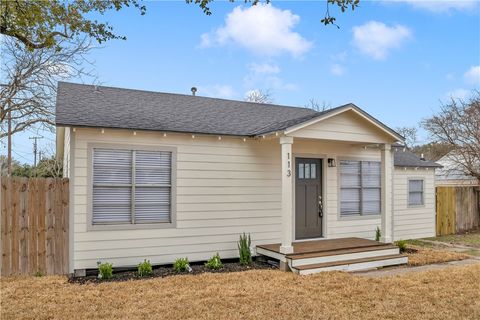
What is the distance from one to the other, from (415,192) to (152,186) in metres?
8.78

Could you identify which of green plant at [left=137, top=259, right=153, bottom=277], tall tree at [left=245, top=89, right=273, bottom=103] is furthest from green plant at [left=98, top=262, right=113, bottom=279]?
tall tree at [left=245, top=89, right=273, bottom=103]

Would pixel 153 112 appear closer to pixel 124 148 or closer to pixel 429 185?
pixel 124 148

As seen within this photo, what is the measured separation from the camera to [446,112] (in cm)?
1762

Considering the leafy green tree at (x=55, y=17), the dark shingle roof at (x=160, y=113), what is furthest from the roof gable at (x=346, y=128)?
the leafy green tree at (x=55, y=17)

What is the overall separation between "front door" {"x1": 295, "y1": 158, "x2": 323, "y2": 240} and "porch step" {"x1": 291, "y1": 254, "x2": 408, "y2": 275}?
1.74 metres

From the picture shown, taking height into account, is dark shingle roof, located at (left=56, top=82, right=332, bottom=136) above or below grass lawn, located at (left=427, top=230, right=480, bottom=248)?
above

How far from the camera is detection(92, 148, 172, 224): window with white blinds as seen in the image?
6953mm

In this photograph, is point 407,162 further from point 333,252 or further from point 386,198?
point 333,252

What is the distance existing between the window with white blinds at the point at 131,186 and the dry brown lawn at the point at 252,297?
54.6 inches

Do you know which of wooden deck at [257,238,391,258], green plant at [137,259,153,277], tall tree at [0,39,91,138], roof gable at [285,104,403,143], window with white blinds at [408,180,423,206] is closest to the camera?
green plant at [137,259,153,277]

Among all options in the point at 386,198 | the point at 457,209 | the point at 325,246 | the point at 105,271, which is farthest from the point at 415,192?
the point at 105,271

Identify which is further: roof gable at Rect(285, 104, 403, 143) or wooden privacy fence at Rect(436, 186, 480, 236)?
wooden privacy fence at Rect(436, 186, 480, 236)

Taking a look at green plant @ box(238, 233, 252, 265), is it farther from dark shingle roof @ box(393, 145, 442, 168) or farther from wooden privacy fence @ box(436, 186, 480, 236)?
wooden privacy fence @ box(436, 186, 480, 236)

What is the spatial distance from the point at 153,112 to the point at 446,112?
1519 centimetres
